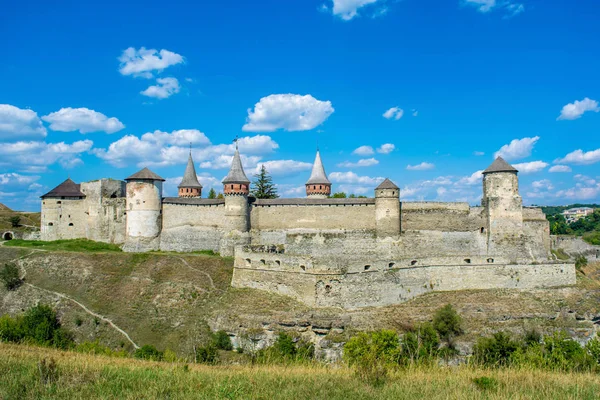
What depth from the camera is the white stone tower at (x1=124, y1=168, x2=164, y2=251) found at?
123ft

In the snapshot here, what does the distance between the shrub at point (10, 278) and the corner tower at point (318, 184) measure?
25.7m

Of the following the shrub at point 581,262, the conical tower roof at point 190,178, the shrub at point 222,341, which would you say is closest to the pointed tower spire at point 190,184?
the conical tower roof at point 190,178

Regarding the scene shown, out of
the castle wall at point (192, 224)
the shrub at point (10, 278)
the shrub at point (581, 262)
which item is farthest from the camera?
the shrub at point (581, 262)

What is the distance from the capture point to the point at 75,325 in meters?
26.8

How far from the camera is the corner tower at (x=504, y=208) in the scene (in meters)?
36.1

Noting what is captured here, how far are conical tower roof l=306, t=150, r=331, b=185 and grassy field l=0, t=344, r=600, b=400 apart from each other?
121 feet

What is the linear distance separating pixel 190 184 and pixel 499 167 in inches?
1129

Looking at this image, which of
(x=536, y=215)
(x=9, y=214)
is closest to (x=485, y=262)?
(x=536, y=215)

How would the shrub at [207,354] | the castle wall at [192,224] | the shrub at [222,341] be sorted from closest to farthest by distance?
the shrub at [207,354] → the shrub at [222,341] → the castle wall at [192,224]

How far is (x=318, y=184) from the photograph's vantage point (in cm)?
4600

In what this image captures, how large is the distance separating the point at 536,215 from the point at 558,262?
20.6 ft

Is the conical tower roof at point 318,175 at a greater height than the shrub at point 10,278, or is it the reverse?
the conical tower roof at point 318,175

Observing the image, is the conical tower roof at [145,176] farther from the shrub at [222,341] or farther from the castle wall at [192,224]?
the shrub at [222,341]

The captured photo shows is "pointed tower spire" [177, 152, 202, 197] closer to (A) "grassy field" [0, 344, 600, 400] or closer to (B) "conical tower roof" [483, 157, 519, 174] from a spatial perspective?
(B) "conical tower roof" [483, 157, 519, 174]
